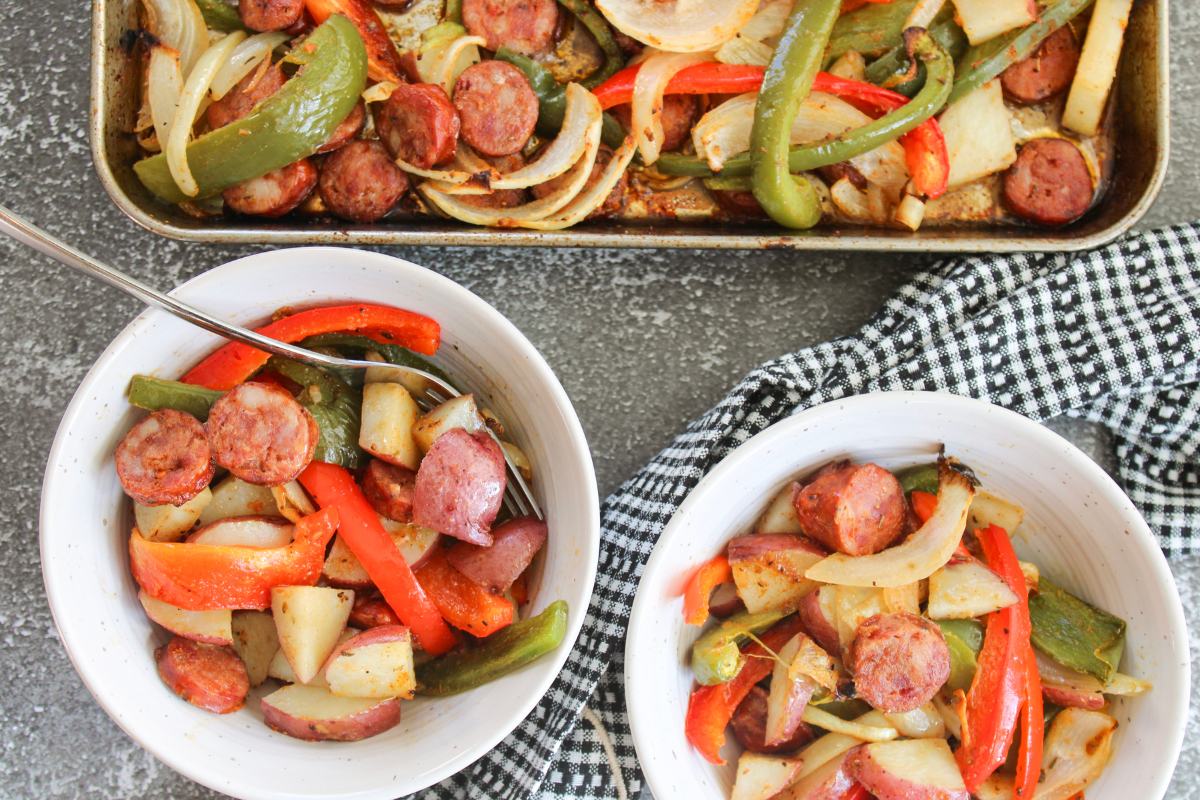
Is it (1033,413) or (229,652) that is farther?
(1033,413)

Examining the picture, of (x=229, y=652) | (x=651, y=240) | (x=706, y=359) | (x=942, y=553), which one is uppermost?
(x=651, y=240)

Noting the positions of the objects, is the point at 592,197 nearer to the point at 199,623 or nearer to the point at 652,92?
the point at 652,92

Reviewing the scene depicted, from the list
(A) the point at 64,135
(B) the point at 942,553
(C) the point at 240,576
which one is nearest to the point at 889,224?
(B) the point at 942,553

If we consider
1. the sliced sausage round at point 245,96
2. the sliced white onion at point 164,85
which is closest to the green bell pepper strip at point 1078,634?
the sliced sausage round at point 245,96

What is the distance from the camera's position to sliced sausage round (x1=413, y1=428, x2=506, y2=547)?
57.0 inches

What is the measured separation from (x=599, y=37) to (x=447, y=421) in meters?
0.73

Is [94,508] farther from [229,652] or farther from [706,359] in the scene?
[706,359]

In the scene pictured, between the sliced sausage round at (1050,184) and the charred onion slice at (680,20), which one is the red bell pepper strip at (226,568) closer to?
the charred onion slice at (680,20)

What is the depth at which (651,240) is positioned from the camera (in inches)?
66.1

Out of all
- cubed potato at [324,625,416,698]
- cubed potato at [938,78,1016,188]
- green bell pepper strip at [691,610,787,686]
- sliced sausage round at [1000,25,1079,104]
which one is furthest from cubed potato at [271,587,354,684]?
sliced sausage round at [1000,25,1079,104]

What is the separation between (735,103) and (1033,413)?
0.73 m

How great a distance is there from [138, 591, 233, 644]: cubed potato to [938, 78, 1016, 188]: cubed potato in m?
1.36

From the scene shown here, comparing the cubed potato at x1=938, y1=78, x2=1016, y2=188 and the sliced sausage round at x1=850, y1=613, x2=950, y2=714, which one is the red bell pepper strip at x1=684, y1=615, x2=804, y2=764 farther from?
the cubed potato at x1=938, y1=78, x2=1016, y2=188

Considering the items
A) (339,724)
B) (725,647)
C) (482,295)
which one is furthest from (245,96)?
Answer: (725,647)
